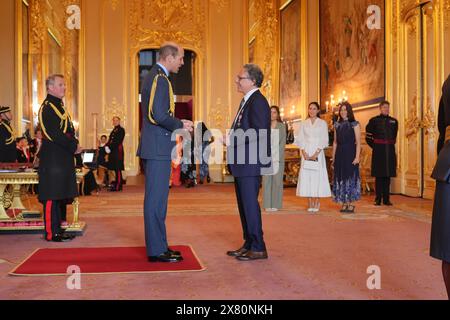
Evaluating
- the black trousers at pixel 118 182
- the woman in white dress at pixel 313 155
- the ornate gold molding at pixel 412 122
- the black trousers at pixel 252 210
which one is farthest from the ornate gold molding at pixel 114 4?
the black trousers at pixel 252 210

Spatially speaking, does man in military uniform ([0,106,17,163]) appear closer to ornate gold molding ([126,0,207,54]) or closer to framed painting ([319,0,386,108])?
framed painting ([319,0,386,108])

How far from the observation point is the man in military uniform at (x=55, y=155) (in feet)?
16.5

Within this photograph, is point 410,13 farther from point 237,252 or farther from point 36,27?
point 36,27

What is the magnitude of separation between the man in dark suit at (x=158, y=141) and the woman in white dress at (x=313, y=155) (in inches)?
141

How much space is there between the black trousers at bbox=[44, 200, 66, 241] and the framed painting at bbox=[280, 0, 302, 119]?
11.2 meters

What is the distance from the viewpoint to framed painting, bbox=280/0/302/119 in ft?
51.9

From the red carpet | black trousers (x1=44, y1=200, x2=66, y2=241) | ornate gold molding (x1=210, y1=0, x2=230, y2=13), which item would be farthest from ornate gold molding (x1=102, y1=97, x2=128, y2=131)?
the red carpet

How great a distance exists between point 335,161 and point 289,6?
10.1 m

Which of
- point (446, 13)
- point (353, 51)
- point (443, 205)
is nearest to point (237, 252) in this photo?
point (443, 205)

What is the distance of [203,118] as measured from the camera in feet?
49.5

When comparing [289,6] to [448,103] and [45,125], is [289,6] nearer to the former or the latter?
[45,125]

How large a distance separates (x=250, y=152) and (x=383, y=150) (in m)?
5.02

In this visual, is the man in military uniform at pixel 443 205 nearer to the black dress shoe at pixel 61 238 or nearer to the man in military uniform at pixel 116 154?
the black dress shoe at pixel 61 238

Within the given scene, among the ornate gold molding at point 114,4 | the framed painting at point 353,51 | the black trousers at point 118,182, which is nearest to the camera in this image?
the framed painting at point 353,51
